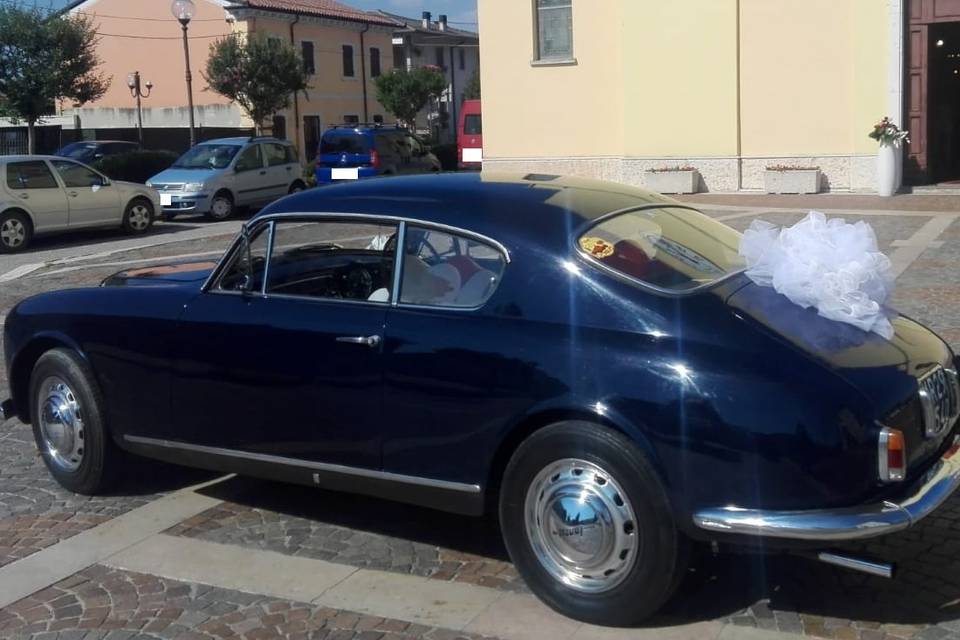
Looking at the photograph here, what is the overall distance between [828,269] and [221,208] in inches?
747

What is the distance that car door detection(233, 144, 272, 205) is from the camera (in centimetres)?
2288

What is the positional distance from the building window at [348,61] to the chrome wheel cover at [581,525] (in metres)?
51.5

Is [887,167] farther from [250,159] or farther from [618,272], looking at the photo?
[618,272]

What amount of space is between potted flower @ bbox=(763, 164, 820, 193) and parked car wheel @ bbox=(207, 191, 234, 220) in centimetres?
1016

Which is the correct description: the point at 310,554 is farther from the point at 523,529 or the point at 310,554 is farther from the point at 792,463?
the point at 792,463

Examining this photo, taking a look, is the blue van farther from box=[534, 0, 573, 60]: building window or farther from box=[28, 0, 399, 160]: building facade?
box=[28, 0, 399, 160]: building facade

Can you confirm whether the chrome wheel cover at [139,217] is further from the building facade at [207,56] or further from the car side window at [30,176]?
the building facade at [207,56]

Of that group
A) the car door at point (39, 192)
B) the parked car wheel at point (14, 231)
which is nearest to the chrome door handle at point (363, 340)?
the parked car wheel at point (14, 231)

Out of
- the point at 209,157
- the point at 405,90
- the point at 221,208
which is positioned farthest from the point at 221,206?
the point at 405,90

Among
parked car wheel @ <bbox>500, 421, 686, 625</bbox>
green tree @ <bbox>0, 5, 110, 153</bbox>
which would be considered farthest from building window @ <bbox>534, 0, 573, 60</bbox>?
parked car wheel @ <bbox>500, 421, 686, 625</bbox>

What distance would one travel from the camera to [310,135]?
50.5 meters

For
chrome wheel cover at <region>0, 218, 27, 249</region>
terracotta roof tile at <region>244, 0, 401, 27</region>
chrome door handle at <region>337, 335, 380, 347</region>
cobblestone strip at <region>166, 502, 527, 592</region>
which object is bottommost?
cobblestone strip at <region>166, 502, 527, 592</region>

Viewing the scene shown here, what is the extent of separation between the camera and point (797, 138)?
22.8 m

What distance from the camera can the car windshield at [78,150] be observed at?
112 ft
